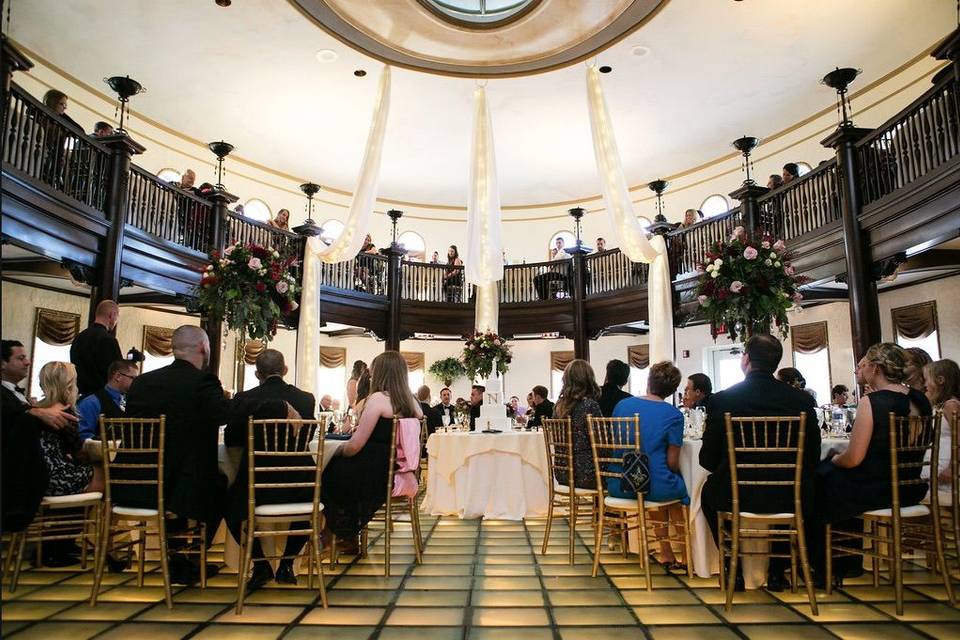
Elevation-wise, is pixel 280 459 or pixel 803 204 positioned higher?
pixel 803 204

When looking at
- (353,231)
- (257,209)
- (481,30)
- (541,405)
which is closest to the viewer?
(541,405)

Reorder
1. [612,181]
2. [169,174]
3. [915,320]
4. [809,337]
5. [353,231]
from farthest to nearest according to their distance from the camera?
[169,174] → [809,337] → [915,320] → [353,231] → [612,181]

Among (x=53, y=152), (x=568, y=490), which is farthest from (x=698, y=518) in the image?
(x=53, y=152)

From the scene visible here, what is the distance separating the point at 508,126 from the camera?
1295 centimetres

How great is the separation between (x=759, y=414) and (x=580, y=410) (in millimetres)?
1609

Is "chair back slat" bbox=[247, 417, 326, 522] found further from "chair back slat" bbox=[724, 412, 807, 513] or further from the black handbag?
"chair back slat" bbox=[724, 412, 807, 513]

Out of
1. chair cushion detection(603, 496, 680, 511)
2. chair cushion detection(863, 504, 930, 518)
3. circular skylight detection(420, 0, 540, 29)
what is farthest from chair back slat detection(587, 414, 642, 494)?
circular skylight detection(420, 0, 540, 29)

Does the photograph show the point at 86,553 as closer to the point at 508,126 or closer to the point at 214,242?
the point at 214,242

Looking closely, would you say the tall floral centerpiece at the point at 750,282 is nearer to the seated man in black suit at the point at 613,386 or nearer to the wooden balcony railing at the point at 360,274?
the seated man in black suit at the point at 613,386

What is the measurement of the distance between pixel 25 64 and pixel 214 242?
431 centimetres

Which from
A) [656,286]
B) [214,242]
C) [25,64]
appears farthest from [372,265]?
[25,64]

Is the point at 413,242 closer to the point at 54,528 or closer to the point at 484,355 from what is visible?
the point at 484,355

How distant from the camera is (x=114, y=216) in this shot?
7859mm

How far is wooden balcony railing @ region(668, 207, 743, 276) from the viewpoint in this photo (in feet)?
34.3
